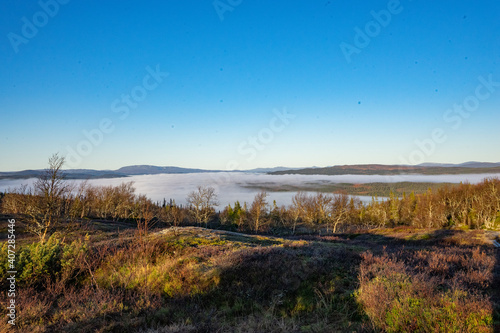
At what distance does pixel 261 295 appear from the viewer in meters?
7.04

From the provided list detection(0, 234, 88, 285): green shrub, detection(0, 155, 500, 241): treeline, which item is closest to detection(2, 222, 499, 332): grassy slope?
detection(0, 234, 88, 285): green shrub

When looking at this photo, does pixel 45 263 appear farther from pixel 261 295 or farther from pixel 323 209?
pixel 323 209

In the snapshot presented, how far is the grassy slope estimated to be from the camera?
5.09 metres

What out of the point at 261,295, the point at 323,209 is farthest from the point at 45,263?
the point at 323,209

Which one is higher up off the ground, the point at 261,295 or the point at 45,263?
the point at 45,263

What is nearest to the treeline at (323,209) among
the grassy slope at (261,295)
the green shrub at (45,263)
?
the green shrub at (45,263)

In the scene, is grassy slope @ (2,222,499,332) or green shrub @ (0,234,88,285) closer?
grassy slope @ (2,222,499,332)

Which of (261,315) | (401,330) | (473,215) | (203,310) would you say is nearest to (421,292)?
(401,330)

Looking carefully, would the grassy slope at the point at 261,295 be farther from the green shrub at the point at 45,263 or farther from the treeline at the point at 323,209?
the treeline at the point at 323,209

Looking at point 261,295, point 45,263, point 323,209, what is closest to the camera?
point 261,295

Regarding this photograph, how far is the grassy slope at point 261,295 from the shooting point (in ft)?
16.7

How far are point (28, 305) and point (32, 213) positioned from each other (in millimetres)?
15534

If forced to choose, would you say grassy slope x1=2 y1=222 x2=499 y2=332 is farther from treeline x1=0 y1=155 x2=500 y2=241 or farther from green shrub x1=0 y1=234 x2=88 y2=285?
treeline x1=0 y1=155 x2=500 y2=241

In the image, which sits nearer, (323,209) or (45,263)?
(45,263)
